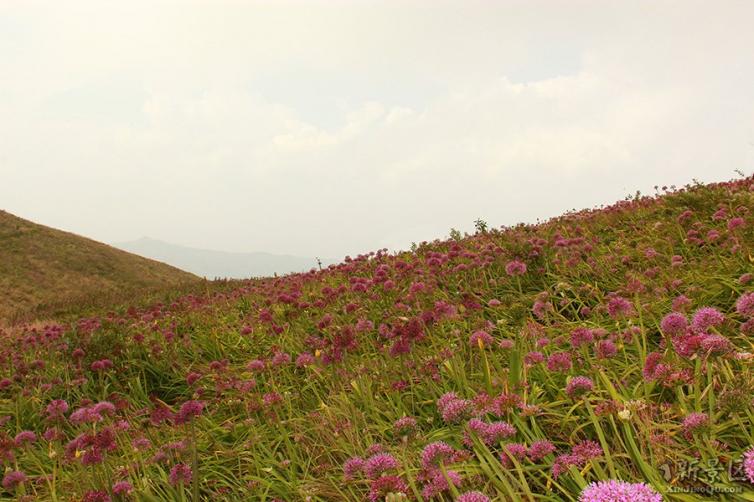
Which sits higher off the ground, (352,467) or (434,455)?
(434,455)

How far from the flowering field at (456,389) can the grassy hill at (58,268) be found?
974 inches

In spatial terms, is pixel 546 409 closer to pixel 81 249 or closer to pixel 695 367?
pixel 695 367

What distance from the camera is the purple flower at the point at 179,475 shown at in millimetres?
3037

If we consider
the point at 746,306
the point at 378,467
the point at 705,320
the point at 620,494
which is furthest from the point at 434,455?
the point at 746,306

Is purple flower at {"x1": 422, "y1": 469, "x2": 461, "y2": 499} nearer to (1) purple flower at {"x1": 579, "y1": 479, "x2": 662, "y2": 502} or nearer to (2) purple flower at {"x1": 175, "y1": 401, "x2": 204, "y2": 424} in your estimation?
(1) purple flower at {"x1": 579, "y1": 479, "x2": 662, "y2": 502}

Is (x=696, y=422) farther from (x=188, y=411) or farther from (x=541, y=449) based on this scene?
(x=188, y=411)

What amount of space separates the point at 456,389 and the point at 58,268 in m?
42.6

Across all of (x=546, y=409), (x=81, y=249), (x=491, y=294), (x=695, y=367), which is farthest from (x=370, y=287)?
(x=81, y=249)

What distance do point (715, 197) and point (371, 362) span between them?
19.7ft

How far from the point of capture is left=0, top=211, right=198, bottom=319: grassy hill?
32.2 m

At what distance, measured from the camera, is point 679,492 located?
2053 mm

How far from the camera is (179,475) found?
10.1 feet

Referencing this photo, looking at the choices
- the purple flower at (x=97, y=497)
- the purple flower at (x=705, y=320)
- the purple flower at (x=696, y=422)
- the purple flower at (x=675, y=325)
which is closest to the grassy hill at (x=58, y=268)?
the purple flower at (x=97, y=497)

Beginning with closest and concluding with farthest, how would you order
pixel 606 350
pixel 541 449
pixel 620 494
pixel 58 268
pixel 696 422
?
pixel 620 494 → pixel 696 422 → pixel 541 449 → pixel 606 350 → pixel 58 268
